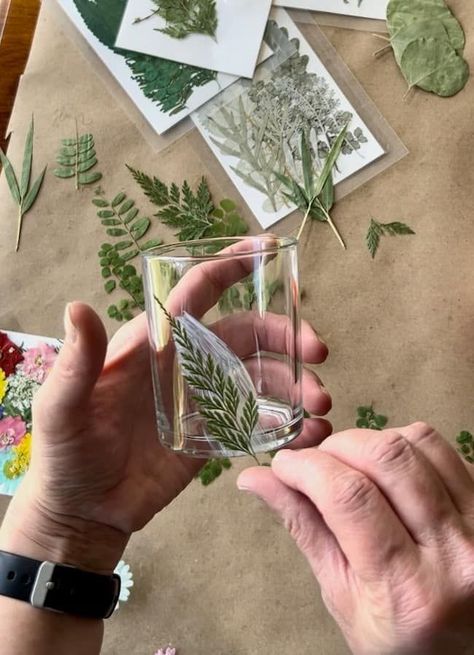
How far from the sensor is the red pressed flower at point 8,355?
0.90m

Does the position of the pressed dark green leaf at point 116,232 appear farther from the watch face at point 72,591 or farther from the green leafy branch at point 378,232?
the watch face at point 72,591

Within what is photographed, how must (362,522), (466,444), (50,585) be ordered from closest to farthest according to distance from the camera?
1. (362,522)
2. (50,585)
3. (466,444)

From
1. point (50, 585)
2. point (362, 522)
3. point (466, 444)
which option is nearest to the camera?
point (362, 522)

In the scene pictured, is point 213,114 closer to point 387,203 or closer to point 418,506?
point 387,203

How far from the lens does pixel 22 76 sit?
922 millimetres

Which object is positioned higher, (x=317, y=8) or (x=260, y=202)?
(x=317, y=8)

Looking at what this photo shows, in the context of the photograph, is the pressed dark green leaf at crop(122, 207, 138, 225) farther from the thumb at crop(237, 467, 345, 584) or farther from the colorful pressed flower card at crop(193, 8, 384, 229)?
the thumb at crop(237, 467, 345, 584)

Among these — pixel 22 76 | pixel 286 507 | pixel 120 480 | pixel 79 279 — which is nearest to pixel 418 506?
pixel 286 507

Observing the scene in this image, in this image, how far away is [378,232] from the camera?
855 mm

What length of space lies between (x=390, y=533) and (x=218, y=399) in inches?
6.3

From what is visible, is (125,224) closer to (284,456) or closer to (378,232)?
(378,232)

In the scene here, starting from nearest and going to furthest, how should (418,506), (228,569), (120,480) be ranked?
(418,506), (120,480), (228,569)

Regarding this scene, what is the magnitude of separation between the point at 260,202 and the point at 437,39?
0.30 metres

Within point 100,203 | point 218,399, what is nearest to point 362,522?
point 218,399
